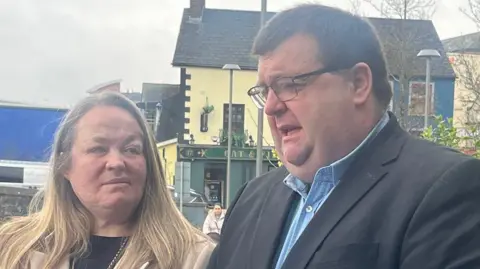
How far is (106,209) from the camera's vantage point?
281 centimetres

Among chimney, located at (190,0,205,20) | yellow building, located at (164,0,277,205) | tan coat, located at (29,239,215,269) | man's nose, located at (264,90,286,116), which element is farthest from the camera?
chimney, located at (190,0,205,20)

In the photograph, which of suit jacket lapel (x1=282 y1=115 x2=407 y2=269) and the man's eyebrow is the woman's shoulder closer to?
the man's eyebrow

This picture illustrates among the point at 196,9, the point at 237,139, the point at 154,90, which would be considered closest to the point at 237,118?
the point at 237,139

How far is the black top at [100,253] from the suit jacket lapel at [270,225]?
70cm

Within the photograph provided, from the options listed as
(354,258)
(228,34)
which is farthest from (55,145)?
(228,34)

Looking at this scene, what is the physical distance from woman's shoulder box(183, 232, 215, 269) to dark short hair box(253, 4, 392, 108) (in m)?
0.91

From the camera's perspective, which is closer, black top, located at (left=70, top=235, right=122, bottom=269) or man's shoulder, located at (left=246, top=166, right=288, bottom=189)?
man's shoulder, located at (left=246, top=166, right=288, bottom=189)

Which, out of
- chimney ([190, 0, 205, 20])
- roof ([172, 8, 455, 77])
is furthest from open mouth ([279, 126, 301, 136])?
chimney ([190, 0, 205, 20])

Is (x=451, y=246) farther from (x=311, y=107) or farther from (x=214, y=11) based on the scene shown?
(x=214, y=11)

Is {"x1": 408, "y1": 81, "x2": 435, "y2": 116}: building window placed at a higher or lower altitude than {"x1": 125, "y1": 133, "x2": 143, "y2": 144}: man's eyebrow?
higher

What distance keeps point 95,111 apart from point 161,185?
0.41m

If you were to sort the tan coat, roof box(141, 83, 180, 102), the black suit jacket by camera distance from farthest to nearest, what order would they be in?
roof box(141, 83, 180, 102) → the tan coat → the black suit jacket

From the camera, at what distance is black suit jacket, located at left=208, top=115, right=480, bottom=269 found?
1834 mm

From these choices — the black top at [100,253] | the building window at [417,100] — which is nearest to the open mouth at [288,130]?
the black top at [100,253]
